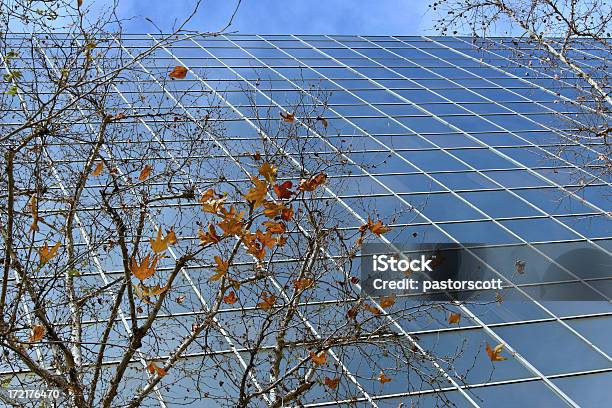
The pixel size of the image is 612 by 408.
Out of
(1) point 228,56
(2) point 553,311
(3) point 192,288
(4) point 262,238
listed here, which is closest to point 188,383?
(3) point 192,288

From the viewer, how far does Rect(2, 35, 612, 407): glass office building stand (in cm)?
1381

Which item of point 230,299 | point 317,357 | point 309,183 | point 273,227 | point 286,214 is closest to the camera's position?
point 317,357

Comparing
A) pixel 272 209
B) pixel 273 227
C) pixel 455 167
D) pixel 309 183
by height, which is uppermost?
pixel 455 167

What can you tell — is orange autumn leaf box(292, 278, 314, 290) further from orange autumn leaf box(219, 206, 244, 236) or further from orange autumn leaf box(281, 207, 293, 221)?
orange autumn leaf box(219, 206, 244, 236)

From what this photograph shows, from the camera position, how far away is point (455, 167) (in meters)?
22.8

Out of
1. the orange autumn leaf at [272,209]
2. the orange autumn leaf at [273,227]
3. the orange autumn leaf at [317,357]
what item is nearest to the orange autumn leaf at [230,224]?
the orange autumn leaf at [272,209]

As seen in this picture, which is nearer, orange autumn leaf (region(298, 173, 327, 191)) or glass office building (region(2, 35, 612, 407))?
orange autumn leaf (region(298, 173, 327, 191))

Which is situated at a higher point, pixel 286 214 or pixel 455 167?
pixel 455 167

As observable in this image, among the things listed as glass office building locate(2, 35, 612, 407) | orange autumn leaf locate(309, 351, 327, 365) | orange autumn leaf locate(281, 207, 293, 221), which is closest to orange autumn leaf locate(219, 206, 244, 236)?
orange autumn leaf locate(281, 207, 293, 221)

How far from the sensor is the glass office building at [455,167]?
1381 cm

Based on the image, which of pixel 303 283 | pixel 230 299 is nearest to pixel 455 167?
pixel 303 283

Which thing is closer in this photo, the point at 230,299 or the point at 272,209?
the point at 272,209

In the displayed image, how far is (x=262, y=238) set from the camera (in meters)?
8.47

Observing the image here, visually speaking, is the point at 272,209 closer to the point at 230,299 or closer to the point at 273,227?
the point at 273,227
